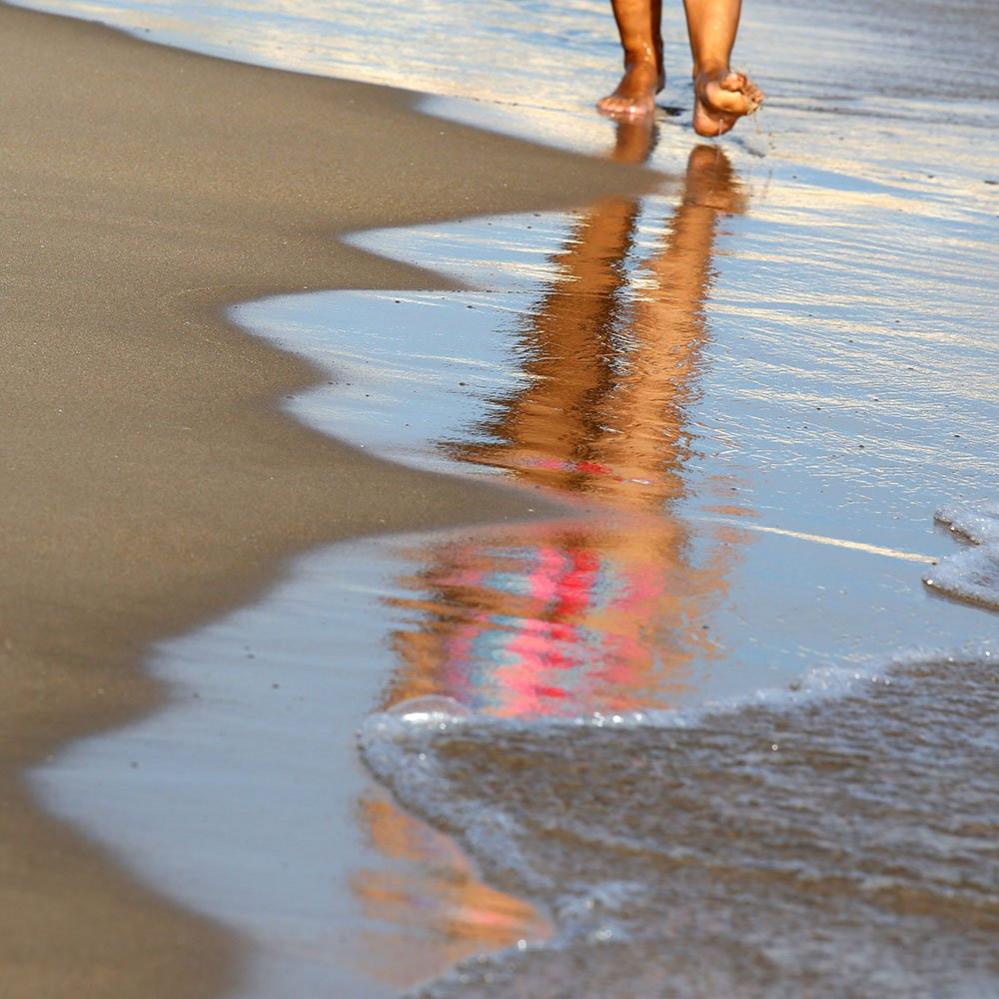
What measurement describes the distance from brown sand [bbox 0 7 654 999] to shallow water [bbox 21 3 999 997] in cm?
7

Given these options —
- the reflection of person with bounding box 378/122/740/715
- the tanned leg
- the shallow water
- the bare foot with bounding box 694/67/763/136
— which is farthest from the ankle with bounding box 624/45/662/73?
the reflection of person with bounding box 378/122/740/715

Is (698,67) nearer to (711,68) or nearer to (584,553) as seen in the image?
(711,68)

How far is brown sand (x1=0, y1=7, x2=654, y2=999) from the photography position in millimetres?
1942

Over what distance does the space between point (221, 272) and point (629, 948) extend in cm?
282

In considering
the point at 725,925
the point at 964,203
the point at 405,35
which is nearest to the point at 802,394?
the point at 725,925

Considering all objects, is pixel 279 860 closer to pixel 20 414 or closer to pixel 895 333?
pixel 20 414

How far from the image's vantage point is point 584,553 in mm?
2920

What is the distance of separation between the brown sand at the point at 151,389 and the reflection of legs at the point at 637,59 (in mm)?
991

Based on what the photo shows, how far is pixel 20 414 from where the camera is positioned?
3.17 m

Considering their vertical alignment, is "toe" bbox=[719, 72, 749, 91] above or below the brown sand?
above

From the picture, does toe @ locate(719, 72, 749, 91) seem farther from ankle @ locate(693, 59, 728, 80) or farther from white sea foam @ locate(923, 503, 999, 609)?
white sea foam @ locate(923, 503, 999, 609)

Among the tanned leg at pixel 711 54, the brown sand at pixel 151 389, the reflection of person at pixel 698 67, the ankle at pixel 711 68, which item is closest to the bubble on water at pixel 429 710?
the brown sand at pixel 151 389

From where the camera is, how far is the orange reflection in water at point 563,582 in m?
2.01

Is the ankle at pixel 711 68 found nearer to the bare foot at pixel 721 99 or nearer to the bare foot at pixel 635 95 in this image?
the bare foot at pixel 721 99
